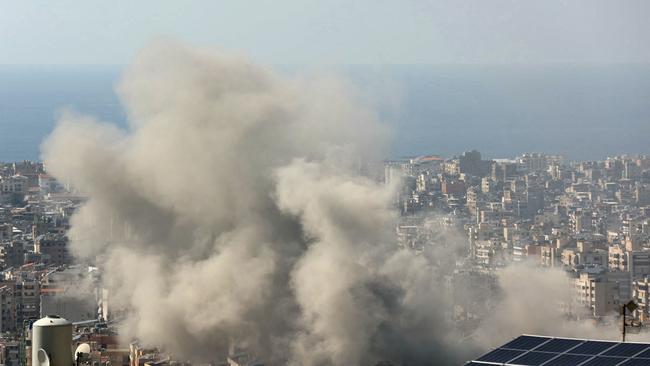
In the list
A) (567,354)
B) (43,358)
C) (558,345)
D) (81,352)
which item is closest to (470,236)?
(81,352)

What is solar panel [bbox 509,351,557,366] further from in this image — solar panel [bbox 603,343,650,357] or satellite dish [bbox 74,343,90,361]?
satellite dish [bbox 74,343,90,361]

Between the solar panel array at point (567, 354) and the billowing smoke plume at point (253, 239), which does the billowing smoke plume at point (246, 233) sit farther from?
the solar panel array at point (567, 354)

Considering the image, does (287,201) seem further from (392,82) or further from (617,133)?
(617,133)

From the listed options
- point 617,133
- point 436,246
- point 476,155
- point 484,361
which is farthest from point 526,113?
point 484,361

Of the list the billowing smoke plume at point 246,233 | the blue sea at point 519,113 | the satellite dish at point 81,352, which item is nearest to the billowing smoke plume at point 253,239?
the billowing smoke plume at point 246,233

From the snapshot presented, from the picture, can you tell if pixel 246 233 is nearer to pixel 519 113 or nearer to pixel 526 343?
pixel 526 343

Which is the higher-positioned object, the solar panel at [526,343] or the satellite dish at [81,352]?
the solar panel at [526,343]
